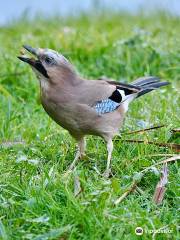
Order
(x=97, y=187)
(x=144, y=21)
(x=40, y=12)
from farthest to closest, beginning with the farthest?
(x=40, y=12) → (x=144, y=21) → (x=97, y=187)

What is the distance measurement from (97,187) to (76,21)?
5.73 meters

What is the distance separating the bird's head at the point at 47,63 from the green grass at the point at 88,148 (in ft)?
2.00

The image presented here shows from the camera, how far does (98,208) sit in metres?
4.49

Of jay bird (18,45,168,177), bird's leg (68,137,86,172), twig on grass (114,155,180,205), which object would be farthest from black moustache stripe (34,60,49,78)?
twig on grass (114,155,180,205)

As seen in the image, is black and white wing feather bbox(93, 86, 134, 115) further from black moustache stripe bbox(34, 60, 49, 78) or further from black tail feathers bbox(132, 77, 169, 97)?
black moustache stripe bbox(34, 60, 49, 78)

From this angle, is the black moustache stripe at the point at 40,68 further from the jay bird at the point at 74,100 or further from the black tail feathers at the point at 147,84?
the black tail feathers at the point at 147,84

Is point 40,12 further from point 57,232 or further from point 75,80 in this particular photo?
point 57,232

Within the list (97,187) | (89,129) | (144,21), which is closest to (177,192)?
(97,187)

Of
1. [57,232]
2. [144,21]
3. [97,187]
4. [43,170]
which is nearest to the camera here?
[57,232]

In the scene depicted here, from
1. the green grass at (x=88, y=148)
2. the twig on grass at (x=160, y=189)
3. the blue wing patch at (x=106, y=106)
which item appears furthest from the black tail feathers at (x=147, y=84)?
the twig on grass at (x=160, y=189)

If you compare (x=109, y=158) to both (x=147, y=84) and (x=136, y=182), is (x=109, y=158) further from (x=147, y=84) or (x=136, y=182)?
(x=147, y=84)

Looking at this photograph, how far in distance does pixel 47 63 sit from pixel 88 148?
0.84 meters

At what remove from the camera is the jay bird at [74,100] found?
17.8 feet

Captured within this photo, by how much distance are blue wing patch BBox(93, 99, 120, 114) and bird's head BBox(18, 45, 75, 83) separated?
1.12 feet
